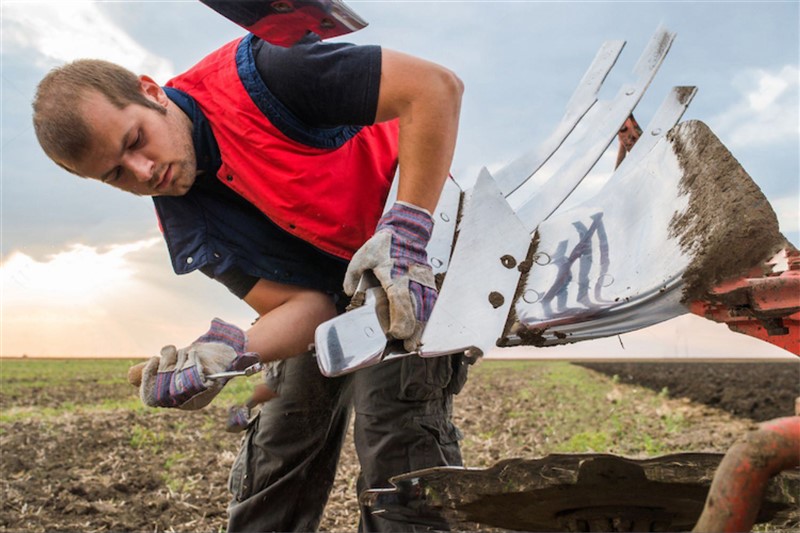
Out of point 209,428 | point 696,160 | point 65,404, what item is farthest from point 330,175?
point 65,404

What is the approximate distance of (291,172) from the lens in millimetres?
2152

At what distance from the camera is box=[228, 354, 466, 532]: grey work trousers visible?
220 cm

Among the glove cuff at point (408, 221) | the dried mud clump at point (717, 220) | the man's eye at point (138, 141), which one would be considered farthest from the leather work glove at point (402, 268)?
the man's eye at point (138, 141)

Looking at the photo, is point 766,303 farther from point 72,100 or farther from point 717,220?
point 72,100

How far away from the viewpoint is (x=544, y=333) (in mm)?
1836

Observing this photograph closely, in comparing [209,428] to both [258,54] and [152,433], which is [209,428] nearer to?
[152,433]

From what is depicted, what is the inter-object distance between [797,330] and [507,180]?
45.1 inches

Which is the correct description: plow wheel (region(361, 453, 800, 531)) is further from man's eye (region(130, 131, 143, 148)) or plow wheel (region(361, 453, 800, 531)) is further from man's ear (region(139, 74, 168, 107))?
man's ear (region(139, 74, 168, 107))

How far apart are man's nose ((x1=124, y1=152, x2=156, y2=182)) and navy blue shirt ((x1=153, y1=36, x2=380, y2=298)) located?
0.18 meters

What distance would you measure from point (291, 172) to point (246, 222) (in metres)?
0.37

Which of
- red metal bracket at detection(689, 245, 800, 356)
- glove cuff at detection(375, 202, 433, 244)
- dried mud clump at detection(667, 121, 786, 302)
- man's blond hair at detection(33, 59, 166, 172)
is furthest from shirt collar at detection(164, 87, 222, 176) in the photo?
red metal bracket at detection(689, 245, 800, 356)

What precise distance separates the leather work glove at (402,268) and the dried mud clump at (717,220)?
2.08 feet

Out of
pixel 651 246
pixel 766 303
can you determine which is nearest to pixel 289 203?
pixel 651 246

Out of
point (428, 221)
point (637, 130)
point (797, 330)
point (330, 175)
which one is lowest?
point (797, 330)
